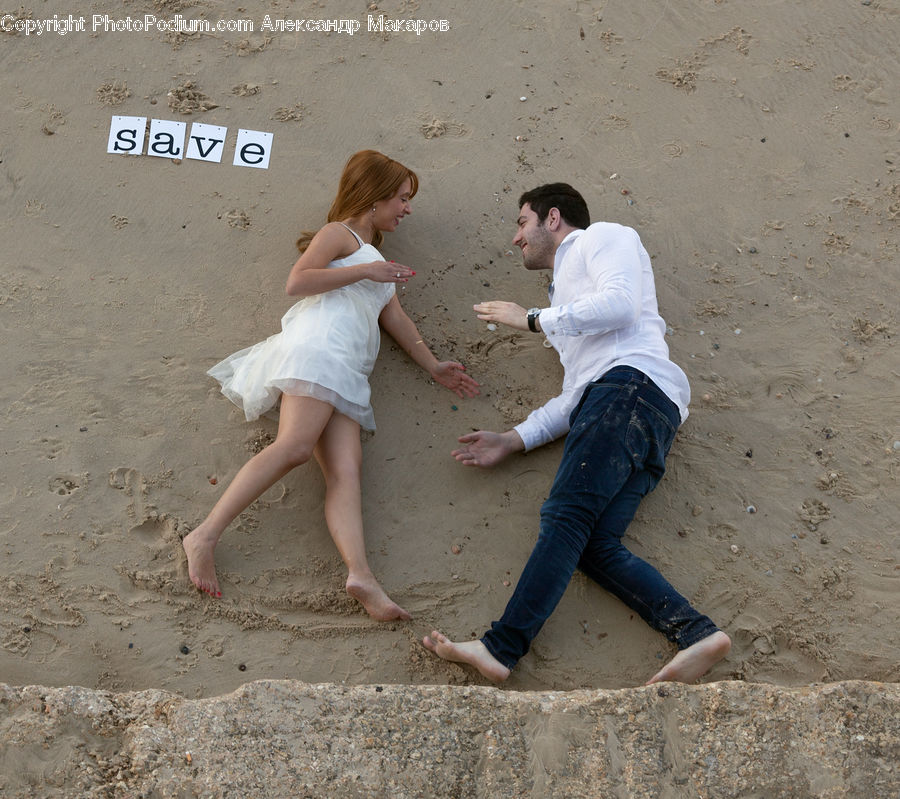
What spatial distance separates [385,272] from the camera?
374cm

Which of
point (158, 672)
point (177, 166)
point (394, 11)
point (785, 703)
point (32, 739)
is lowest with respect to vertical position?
point (158, 672)

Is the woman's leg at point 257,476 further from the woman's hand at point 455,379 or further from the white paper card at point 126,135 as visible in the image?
the white paper card at point 126,135

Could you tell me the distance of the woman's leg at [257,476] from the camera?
3.39 metres

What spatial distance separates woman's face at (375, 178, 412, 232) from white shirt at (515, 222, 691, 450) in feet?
2.40

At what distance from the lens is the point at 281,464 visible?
11.4 feet

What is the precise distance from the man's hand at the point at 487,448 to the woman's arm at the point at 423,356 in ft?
0.96

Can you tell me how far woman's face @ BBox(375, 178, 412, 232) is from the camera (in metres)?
3.99

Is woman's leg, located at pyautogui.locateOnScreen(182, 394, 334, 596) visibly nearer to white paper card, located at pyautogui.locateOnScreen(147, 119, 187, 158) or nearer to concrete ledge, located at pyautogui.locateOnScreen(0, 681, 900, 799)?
concrete ledge, located at pyautogui.locateOnScreen(0, 681, 900, 799)

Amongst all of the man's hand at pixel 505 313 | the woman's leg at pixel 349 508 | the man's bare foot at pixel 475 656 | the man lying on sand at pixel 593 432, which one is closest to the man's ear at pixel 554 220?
the man lying on sand at pixel 593 432

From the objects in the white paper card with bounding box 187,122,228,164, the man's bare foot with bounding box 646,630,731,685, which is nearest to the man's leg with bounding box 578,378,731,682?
the man's bare foot with bounding box 646,630,731,685

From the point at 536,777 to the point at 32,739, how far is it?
1441mm

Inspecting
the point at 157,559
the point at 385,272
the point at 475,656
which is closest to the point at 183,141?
the point at 385,272

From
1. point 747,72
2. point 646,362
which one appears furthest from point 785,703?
point 747,72

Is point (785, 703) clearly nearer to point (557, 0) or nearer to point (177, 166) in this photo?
point (177, 166)
